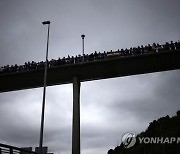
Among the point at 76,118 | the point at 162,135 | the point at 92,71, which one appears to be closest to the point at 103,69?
the point at 92,71

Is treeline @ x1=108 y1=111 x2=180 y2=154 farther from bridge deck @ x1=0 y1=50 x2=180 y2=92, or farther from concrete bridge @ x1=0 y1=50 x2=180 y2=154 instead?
concrete bridge @ x1=0 y1=50 x2=180 y2=154

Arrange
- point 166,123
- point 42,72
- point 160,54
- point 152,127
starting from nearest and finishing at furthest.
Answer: point 160,54, point 42,72, point 166,123, point 152,127

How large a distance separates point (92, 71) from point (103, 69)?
1522 mm

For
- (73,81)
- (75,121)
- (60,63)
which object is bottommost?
(75,121)

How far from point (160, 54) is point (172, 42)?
223cm

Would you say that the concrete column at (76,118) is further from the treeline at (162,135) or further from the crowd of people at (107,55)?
the treeline at (162,135)

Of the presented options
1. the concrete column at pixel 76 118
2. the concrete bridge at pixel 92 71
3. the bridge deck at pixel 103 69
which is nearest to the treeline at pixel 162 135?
the bridge deck at pixel 103 69

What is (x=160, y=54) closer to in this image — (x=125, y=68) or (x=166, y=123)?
(x=125, y=68)

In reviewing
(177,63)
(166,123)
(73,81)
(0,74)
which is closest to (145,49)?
(177,63)

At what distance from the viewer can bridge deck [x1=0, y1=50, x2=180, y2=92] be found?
32741 mm

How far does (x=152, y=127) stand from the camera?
106188mm

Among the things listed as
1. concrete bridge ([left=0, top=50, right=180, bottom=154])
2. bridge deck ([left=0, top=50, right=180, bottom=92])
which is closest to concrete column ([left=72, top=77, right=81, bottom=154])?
concrete bridge ([left=0, top=50, right=180, bottom=154])

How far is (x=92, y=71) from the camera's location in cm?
3384

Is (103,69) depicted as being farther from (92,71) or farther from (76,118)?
(76,118)
